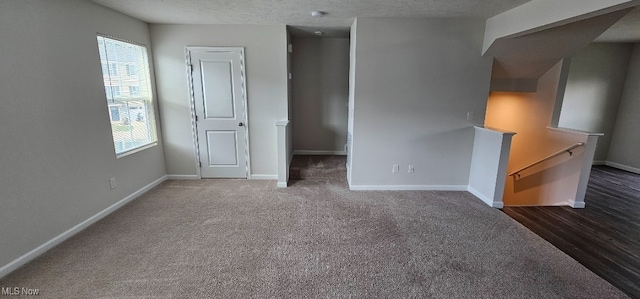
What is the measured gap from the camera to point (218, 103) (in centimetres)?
412

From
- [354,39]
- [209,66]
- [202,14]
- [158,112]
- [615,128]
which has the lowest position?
[615,128]

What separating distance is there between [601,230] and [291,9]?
431 cm

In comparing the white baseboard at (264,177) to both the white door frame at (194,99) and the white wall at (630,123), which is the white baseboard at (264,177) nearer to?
the white door frame at (194,99)

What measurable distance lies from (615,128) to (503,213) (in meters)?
4.79

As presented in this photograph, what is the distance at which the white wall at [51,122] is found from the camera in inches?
83.7

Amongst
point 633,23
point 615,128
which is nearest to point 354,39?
point 633,23

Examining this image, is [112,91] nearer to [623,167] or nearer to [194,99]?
[194,99]

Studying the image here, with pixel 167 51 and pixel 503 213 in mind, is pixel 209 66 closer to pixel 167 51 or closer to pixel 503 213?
pixel 167 51

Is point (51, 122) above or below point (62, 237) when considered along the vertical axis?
above

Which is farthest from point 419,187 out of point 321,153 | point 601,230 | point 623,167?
point 623,167

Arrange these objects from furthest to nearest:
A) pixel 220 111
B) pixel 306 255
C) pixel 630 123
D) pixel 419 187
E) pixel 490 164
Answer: pixel 630 123
pixel 220 111
pixel 419 187
pixel 490 164
pixel 306 255

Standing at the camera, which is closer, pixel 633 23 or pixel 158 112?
pixel 633 23

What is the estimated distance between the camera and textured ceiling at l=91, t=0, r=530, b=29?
2.81m

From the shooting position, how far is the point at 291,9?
10.1ft
